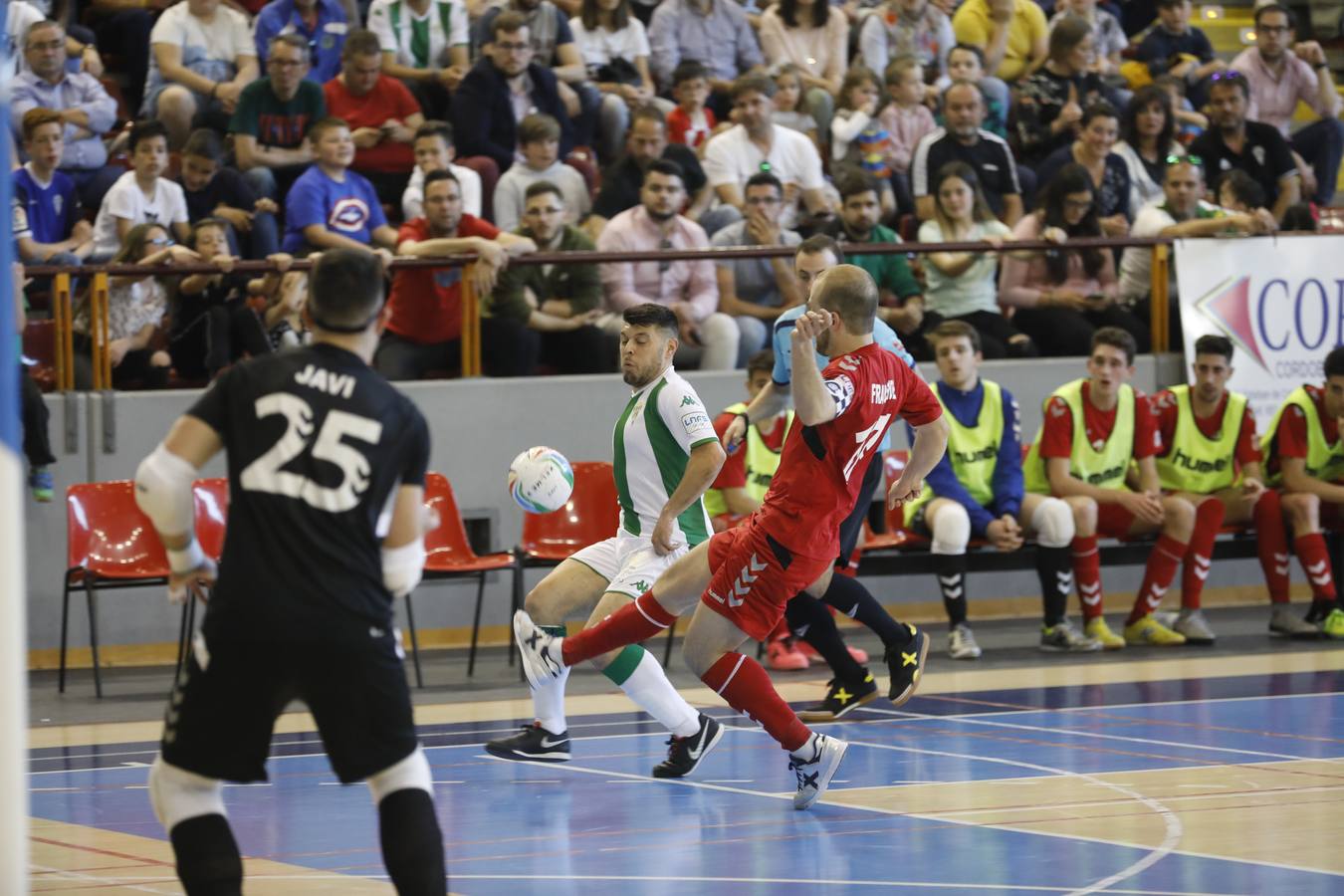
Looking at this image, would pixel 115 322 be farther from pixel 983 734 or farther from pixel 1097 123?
pixel 1097 123

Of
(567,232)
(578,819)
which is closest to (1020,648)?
(567,232)

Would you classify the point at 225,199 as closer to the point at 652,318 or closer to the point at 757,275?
the point at 757,275

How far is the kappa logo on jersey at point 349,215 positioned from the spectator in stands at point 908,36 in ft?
16.3

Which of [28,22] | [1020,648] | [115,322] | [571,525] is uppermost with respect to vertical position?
[28,22]

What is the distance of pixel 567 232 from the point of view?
11852 millimetres

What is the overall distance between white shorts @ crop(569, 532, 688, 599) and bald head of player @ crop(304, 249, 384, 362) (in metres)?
2.86

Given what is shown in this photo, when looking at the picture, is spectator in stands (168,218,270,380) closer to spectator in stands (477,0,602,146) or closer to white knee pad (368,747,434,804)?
spectator in stands (477,0,602,146)

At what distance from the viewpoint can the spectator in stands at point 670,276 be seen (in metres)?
11.9

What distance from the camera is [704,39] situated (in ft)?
48.1

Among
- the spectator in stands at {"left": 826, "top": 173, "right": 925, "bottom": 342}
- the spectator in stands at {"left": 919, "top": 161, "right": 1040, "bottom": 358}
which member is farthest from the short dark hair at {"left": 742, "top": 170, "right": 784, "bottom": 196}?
the spectator in stands at {"left": 919, "top": 161, "right": 1040, "bottom": 358}

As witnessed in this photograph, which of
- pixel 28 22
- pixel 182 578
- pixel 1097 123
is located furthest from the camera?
pixel 1097 123

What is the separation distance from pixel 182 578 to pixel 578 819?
2335mm

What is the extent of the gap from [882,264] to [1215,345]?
2.05 m

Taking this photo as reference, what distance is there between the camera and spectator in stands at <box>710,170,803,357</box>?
12.2 m
